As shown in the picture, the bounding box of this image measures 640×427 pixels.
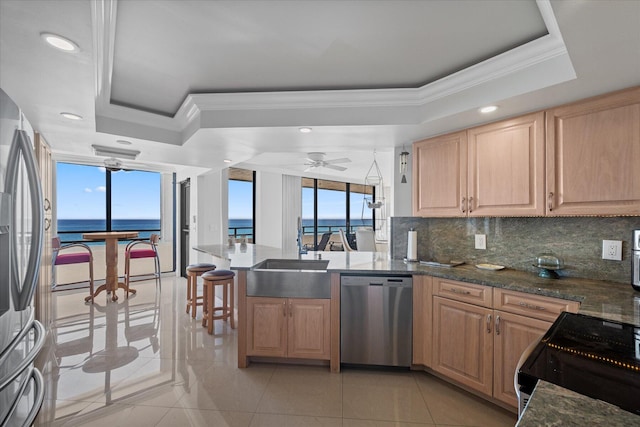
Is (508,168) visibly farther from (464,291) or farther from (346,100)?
(346,100)

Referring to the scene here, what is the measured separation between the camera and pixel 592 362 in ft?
3.20

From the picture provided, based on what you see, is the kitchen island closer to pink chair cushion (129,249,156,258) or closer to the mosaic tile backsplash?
the mosaic tile backsplash

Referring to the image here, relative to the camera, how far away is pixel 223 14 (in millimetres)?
1655

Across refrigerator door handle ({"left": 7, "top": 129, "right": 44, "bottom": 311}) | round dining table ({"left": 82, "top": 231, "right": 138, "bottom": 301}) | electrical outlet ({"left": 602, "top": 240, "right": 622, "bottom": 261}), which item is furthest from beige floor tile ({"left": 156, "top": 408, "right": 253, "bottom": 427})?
round dining table ({"left": 82, "top": 231, "right": 138, "bottom": 301})

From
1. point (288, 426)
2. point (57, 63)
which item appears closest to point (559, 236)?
point (288, 426)

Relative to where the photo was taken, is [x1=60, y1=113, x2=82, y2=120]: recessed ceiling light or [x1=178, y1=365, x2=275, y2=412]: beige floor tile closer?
[x1=178, y1=365, x2=275, y2=412]: beige floor tile

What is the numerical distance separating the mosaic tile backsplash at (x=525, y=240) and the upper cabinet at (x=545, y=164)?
30cm

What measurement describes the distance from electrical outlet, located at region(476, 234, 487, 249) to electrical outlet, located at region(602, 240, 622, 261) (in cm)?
79

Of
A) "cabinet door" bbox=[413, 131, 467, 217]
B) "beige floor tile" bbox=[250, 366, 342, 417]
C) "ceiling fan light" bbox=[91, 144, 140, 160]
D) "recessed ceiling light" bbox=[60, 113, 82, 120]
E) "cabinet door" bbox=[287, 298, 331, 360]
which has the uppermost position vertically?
"recessed ceiling light" bbox=[60, 113, 82, 120]

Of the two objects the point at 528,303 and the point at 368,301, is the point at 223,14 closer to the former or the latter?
the point at 368,301

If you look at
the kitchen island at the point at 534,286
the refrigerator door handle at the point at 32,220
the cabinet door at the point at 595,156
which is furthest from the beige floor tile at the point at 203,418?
the cabinet door at the point at 595,156

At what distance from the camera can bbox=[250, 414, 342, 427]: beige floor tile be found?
1.97 m

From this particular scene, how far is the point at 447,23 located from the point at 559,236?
5.92 ft

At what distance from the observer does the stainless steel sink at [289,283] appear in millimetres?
2678
